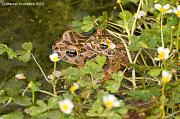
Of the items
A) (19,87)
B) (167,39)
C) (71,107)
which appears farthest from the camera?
(167,39)

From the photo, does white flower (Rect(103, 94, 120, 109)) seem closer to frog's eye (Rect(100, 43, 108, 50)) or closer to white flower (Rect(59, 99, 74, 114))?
white flower (Rect(59, 99, 74, 114))

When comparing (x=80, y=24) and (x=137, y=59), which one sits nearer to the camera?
(x=137, y=59)

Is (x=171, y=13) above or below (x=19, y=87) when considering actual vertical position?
above

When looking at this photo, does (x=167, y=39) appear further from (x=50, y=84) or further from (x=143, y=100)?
(x=50, y=84)

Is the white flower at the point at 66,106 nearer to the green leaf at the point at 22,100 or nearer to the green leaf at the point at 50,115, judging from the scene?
the green leaf at the point at 50,115

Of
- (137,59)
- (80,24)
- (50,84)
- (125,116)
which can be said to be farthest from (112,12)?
(125,116)

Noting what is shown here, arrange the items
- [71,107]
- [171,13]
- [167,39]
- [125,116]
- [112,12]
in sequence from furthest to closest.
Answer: [112,12] → [171,13] → [167,39] → [125,116] → [71,107]

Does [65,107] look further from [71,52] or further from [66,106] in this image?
[71,52]

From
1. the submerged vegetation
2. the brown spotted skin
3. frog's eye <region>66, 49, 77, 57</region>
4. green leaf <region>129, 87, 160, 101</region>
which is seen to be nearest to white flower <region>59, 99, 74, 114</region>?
the submerged vegetation
